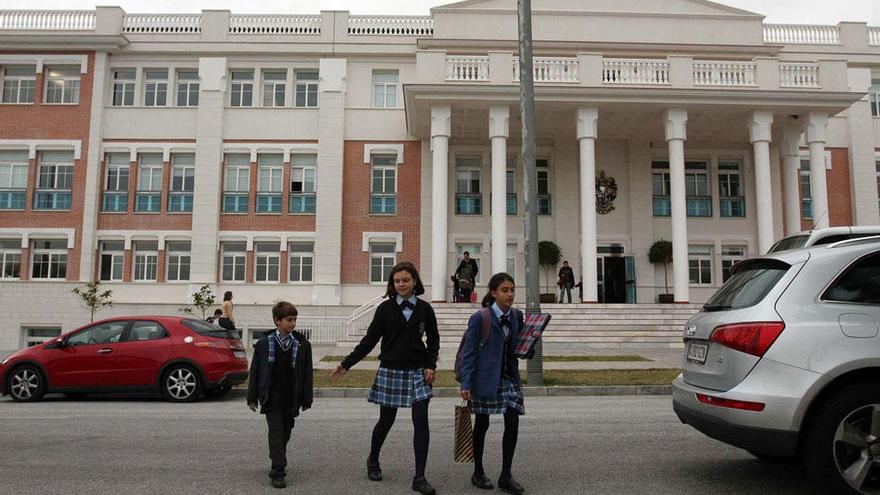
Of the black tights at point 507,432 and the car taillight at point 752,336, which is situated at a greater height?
the car taillight at point 752,336

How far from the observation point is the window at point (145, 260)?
27.2m

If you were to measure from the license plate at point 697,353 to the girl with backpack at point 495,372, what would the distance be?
1.42m

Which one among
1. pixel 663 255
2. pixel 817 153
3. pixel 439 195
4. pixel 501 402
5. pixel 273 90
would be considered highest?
pixel 273 90

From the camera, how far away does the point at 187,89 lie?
28.2 metres

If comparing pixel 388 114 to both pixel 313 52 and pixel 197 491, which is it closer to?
pixel 313 52

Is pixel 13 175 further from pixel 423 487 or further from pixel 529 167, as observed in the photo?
pixel 423 487

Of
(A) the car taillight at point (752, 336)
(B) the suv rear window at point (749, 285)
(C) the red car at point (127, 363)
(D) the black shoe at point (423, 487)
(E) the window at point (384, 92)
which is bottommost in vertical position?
(D) the black shoe at point (423, 487)

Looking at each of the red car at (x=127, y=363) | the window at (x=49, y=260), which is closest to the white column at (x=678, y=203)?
the red car at (x=127, y=363)

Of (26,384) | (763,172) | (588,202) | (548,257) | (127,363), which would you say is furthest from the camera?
(548,257)

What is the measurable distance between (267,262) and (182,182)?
4875mm

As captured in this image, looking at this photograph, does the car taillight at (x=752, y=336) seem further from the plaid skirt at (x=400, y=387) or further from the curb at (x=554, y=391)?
the curb at (x=554, y=391)

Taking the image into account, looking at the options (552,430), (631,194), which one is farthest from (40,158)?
(552,430)

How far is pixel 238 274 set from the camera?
2728 centimetres

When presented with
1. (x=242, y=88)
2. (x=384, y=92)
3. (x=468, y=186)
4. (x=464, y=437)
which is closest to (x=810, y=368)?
(x=464, y=437)
